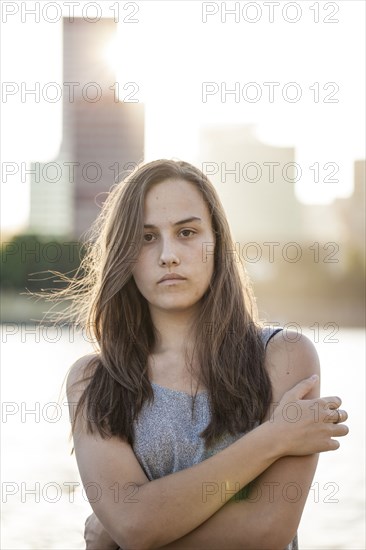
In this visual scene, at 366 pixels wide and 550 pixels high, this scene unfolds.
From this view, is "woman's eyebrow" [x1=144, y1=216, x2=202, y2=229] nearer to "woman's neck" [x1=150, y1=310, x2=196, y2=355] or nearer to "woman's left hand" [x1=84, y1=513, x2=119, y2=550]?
"woman's neck" [x1=150, y1=310, x2=196, y2=355]

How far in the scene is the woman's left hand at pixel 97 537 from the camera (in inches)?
98.9

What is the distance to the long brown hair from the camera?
2.45m

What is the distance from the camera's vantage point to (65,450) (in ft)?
23.7

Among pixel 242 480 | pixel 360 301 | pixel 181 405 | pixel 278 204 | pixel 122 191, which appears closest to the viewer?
pixel 242 480

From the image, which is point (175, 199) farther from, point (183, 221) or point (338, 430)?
point (338, 430)

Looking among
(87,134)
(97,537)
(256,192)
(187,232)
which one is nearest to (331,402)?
(187,232)

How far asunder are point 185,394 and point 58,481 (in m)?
3.61

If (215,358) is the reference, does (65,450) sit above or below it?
below

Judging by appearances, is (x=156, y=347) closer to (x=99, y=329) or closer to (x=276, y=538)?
(x=99, y=329)

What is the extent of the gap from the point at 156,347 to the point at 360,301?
4813cm

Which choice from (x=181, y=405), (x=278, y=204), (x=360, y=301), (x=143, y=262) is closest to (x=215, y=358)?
(x=181, y=405)

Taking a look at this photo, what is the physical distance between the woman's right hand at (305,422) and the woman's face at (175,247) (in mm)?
358

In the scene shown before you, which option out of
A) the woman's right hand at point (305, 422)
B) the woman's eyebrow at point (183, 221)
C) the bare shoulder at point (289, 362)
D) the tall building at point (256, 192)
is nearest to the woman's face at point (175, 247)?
the woman's eyebrow at point (183, 221)

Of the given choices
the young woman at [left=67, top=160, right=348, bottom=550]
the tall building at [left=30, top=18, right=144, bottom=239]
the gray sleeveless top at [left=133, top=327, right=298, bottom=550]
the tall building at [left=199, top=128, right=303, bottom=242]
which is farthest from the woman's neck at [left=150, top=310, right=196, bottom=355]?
the tall building at [left=199, top=128, right=303, bottom=242]
